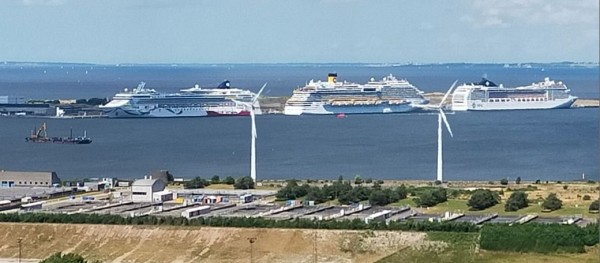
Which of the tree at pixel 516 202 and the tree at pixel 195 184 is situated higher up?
the tree at pixel 195 184

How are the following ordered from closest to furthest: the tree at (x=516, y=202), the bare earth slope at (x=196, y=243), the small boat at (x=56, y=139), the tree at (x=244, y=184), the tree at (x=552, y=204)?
the bare earth slope at (x=196, y=243), the tree at (x=552, y=204), the tree at (x=516, y=202), the tree at (x=244, y=184), the small boat at (x=56, y=139)

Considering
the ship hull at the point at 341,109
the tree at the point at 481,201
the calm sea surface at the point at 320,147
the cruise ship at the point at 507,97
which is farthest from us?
the cruise ship at the point at 507,97

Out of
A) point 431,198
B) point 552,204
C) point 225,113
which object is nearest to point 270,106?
point 225,113

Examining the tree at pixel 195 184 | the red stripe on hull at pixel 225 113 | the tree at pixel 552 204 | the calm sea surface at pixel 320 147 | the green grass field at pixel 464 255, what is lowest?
the green grass field at pixel 464 255

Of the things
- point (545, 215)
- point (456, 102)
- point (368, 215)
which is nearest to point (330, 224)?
point (368, 215)

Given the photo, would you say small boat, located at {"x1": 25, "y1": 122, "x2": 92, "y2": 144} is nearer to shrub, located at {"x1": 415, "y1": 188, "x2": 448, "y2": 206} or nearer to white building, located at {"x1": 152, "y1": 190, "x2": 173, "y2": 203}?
white building, located at {"x1": 152, "y1": 190, "x2": 173, "y2": 203}

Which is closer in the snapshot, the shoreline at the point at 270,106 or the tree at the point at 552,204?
the tree at the point at 552,204

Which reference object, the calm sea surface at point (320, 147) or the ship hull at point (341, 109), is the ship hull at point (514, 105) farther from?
the calm sea surface at point (320, 147)

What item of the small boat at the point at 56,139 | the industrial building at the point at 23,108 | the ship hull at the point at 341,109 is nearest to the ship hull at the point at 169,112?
the ship hull at the point at 341,109
